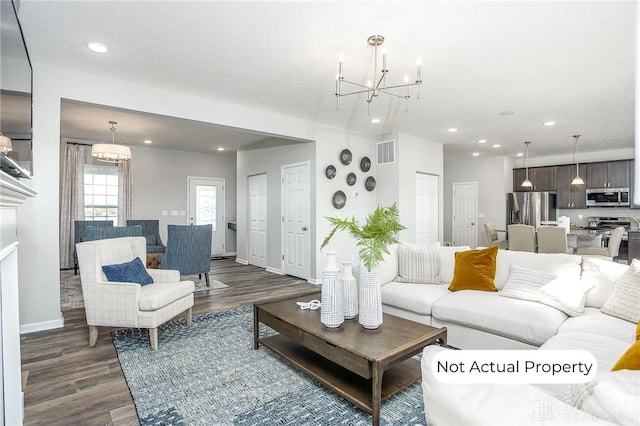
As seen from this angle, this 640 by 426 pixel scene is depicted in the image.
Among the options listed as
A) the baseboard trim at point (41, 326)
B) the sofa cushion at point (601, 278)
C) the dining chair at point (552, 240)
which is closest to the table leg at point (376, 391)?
the sofa cushion at point (601, 278)

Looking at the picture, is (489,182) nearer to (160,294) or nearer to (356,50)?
(356,50)

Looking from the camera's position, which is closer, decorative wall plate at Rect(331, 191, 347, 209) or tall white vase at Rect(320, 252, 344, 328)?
tall white vase at Rect(320, 252, 344, 328)

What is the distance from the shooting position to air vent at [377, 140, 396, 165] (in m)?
6.03

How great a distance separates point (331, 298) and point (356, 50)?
2156mm

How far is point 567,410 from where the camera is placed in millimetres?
713

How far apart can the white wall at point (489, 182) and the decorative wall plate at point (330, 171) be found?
4749mm

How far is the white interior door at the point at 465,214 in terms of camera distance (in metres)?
8.73

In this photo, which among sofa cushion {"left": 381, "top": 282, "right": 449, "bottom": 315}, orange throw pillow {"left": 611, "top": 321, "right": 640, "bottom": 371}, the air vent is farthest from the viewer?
the air vent

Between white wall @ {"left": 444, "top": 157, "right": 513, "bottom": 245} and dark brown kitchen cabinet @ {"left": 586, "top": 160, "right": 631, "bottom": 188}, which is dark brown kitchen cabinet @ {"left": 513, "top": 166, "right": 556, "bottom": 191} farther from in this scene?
dark brown kitchen cabinet @ {"left": 586, "top": 160, "right": 631, "bottom": 188}

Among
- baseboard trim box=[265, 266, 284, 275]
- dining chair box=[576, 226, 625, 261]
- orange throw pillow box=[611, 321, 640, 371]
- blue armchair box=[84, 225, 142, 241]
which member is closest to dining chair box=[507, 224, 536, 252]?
dining chair box=[576, 226, 625, 261]

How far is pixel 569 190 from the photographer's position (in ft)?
25.8

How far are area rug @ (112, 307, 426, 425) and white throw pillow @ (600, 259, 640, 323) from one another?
1404mm

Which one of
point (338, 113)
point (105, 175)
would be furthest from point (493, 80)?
point (105, 175)

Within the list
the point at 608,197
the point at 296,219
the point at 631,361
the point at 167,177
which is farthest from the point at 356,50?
the point at 608,197
